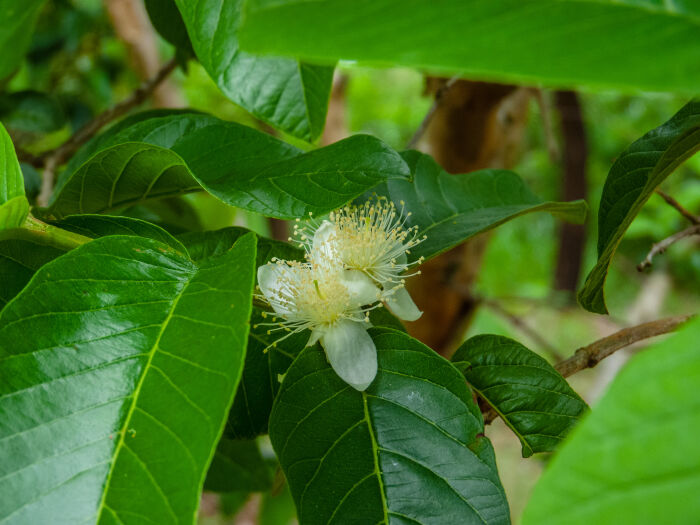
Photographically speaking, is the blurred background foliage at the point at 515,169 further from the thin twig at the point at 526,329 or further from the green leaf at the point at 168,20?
the green leaf at the point at 168,20

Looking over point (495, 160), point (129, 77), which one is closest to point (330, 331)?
point (495, 160)

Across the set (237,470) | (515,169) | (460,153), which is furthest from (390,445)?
(515,169)

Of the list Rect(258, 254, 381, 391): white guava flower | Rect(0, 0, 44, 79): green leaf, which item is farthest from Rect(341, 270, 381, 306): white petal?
Rect(0, 0, 44, 79): green leaf

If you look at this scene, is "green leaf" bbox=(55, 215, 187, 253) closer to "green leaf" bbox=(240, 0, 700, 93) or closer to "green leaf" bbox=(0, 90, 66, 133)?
"green leaf" bbox=(240, 0, 700, 93)

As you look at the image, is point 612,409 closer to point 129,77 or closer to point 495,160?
point 495,160

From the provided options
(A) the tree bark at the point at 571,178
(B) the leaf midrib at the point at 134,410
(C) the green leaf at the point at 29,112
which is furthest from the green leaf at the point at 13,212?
(A) the tree bark at the point at 571,178

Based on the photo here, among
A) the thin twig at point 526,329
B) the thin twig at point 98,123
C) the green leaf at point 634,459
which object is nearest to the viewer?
the green leaf at point 634,459
